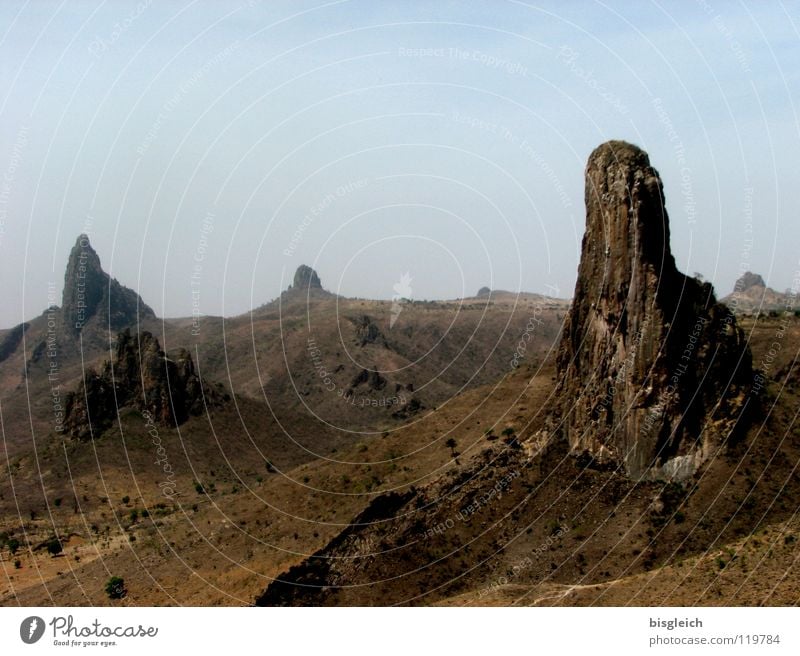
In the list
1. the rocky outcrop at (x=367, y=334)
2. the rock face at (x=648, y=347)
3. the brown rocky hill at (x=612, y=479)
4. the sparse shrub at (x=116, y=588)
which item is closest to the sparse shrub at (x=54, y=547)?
the sparse shrub at (x=116, y=588)

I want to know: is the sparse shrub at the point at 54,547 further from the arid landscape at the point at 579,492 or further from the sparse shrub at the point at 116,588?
the sparse shrub at the point at 116,588

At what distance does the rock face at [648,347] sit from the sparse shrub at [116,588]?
31.0 m

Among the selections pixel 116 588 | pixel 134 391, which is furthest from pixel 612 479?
pixel 134 391

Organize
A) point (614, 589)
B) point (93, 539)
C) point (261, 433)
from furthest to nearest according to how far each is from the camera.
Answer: point (261, 433) → point (93, 539) → point (614, 589)

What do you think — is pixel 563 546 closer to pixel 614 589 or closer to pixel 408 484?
pixel 614 589

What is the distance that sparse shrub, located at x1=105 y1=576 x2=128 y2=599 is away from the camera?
62781 millimetres

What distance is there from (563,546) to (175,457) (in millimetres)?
68648

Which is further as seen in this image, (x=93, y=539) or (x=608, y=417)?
(x=93, y=539)

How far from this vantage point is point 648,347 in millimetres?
59375

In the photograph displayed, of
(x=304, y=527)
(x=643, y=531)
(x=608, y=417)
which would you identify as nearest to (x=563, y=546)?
(x=643, y=531)

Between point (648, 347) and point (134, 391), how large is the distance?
267ft

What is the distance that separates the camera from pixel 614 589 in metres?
50.4

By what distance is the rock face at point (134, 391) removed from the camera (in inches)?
4742

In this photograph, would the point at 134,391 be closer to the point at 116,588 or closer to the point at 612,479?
the point at 116,588
